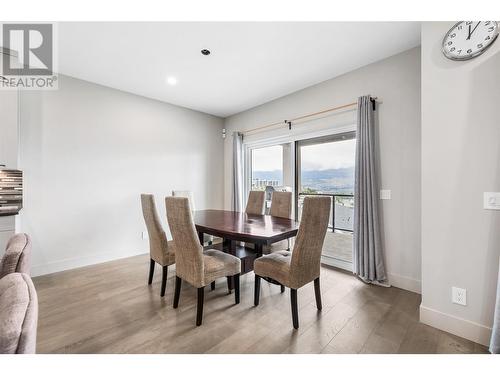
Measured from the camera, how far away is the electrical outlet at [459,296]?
173 centimetres

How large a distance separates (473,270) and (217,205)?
402 centimetres

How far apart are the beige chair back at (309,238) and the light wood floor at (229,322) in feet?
1.41

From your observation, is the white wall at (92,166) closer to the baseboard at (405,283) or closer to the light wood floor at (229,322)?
the light wood floor at (229,322)

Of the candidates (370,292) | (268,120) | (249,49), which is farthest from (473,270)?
(268,120)

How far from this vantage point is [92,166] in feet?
10.9

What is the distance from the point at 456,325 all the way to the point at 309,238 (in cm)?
130

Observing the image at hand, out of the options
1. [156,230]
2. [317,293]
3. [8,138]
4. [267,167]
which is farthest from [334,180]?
[8,138]

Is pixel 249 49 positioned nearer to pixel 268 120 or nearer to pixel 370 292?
pixel 268 120

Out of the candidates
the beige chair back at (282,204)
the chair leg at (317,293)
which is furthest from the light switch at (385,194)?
the chair leg at (317,293)

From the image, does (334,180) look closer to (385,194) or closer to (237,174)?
(385,194)

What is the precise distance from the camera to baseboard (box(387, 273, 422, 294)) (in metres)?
2.43

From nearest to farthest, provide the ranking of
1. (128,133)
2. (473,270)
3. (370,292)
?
(473,270) → (370,292) → (128,133)

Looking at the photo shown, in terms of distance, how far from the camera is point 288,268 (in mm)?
1854

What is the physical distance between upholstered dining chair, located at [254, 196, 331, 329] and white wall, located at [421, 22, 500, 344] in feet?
2.97
